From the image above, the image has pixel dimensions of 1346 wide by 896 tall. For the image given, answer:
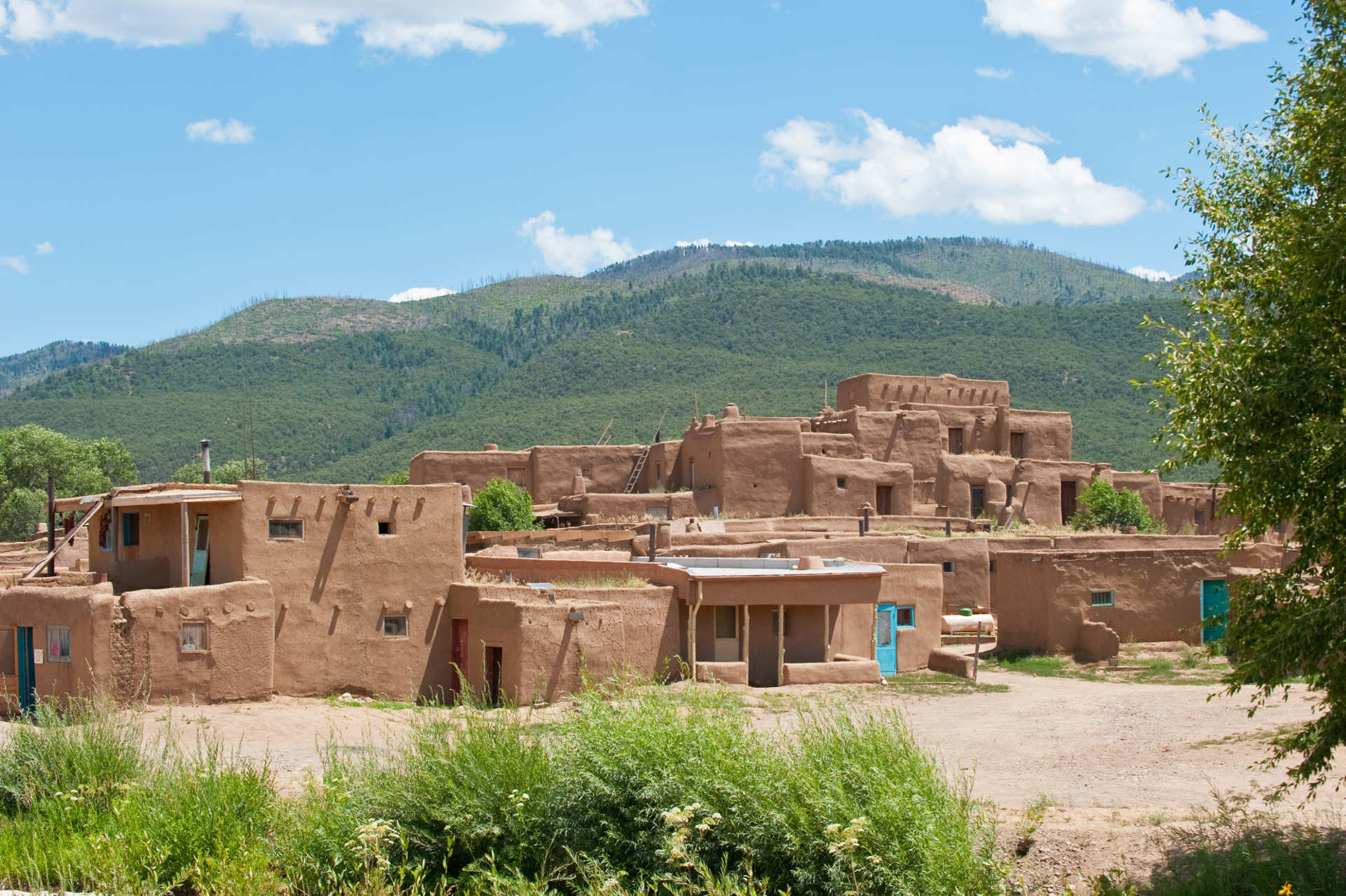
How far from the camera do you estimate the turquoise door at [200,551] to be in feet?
70.7

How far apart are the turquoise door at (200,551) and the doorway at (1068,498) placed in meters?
25.6

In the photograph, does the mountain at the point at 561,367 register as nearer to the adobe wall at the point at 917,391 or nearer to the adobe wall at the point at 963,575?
the adobe wall at the point at 917,391

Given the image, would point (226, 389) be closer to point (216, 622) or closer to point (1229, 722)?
point (216, 622)

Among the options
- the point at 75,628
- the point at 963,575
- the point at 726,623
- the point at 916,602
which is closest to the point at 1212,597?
the point at 963,575

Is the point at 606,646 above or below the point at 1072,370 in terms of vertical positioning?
below

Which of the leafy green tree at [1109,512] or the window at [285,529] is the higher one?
the window at [285,529]

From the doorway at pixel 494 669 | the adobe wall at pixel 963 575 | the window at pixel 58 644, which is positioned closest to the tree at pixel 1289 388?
the doorway at pixel 494 669

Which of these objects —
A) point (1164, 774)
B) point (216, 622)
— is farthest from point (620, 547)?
point (1164, 774)

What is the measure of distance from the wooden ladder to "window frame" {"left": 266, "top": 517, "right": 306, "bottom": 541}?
56.7ft

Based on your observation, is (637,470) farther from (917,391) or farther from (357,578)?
(357,578)

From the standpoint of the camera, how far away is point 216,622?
65.2 feet

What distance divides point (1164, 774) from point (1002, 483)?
23.3 m

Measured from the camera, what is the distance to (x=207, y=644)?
1970 centimetres

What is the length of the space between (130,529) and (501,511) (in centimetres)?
1283
